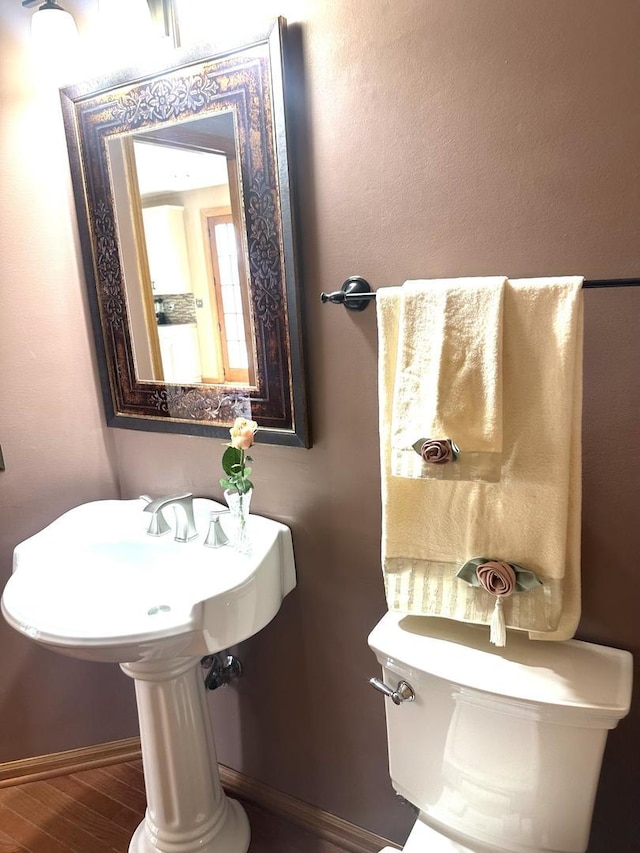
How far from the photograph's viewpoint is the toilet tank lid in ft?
3.41

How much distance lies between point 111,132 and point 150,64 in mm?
190

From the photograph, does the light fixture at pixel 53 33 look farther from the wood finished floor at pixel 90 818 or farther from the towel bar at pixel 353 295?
the wood finished floor at pixel 90 818

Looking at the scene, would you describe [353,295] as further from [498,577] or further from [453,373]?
[498,577]

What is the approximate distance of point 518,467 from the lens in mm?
1056

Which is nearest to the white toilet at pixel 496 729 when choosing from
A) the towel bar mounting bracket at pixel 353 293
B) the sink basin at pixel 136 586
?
the sink basin at pixel 136 586

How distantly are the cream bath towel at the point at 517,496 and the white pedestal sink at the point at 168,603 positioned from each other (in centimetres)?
33

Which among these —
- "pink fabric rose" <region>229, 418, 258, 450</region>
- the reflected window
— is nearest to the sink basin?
"pink fabric rose" <region>229, 418, 258, 450</region>

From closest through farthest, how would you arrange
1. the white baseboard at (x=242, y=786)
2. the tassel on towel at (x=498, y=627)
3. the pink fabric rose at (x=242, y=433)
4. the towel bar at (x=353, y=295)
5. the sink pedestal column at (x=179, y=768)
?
the tassel on towel at (x=498, y=627) < the towel bar at (x=353, y=295) < the pink fabric rose at (x=242, y=433) < the sink pedestal column at (x=179, y=768) < the white baseboard at (x=242, y=786)

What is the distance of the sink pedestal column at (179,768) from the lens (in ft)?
4.74

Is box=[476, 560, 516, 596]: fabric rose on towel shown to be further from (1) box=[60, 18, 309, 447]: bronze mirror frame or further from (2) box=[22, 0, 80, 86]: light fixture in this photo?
(2) box=[22, 0, 80, 86]: light fixture

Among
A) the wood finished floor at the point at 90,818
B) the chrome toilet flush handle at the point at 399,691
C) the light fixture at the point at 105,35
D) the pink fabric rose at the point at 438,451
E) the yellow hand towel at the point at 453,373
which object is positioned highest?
the light fixture at the point at 105,35

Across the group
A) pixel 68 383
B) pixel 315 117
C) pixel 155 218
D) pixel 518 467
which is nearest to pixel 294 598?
pixel 518 467

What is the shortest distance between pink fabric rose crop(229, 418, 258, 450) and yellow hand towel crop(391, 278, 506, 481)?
0.39 meters

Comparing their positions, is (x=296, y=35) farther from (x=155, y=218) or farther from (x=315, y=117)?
(x=155, y=218)
